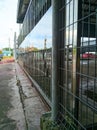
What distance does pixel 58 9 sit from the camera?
322 centimetres

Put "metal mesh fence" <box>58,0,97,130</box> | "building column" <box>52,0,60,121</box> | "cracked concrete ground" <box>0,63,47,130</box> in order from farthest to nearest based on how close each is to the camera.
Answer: "cracked concrete ground" <box>0,63,47,130</box> → "building column" <box>52,0,60,121</box> → "metal mesh fence" <box>58,0,97,130</box>

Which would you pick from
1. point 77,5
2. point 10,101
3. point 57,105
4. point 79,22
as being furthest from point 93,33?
point 10,101

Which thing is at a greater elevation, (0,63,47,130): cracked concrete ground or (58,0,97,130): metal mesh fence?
(58,0,97,130): metal mesh fence

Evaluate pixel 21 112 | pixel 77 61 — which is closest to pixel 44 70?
pixel 21 112

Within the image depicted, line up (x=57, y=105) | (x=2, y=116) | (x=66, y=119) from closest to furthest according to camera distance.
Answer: (x=66, y=119) → (x=57, y=105) → (x=2, y=116)

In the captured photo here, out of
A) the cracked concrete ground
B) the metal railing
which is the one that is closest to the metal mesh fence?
the cracked concrete ground

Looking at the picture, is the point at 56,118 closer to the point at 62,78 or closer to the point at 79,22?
the point at 62,78

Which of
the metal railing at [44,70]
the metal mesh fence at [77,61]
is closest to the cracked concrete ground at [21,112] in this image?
the metal railing at [44,70]

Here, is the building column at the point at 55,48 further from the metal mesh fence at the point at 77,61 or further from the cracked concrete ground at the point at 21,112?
the cracked concrete ground at the point at 21,112

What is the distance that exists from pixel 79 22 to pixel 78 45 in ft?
1.06

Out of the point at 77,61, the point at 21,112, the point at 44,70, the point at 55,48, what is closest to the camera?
the point at 77,61

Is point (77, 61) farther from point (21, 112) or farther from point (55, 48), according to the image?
point (21, 112)

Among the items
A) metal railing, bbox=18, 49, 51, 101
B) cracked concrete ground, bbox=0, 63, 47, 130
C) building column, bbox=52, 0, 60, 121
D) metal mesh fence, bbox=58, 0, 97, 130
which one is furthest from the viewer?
metal railing, bbox=18, 49, 51, 101

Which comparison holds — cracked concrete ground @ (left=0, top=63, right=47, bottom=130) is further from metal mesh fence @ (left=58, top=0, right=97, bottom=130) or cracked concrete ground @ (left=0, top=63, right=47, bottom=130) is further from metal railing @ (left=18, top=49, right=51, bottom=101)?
metal mesh fence @ (left=58, top=0, right=97, bottom=130)
